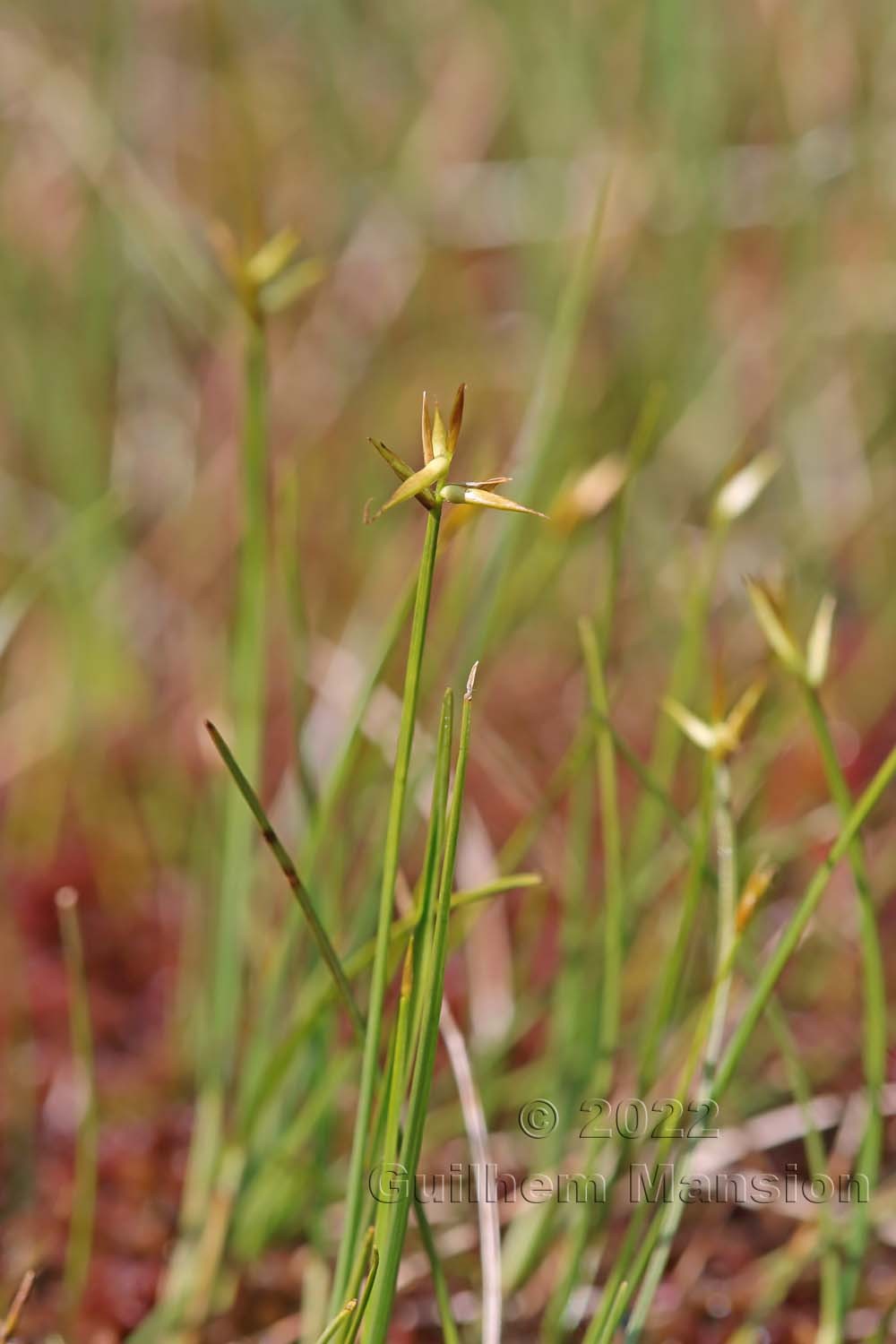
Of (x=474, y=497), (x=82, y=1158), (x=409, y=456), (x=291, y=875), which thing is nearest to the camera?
(x=474, y=497)

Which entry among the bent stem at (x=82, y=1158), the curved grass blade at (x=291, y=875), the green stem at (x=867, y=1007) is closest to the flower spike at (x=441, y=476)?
the curved grass blade at (x=291, y=875)

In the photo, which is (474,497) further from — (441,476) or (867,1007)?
(867,1007)

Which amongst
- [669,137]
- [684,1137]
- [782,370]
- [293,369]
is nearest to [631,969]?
[684,1137]

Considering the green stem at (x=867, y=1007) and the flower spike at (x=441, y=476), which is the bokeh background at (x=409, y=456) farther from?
the flower spike at (x=441, y=476)

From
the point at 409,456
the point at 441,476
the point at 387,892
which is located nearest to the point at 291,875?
the point at 387,892

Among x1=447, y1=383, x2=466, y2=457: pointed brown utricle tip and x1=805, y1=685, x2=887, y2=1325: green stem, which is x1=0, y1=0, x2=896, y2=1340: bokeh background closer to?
x1=805, y1=685, x2=887, y2=1325: green stem
